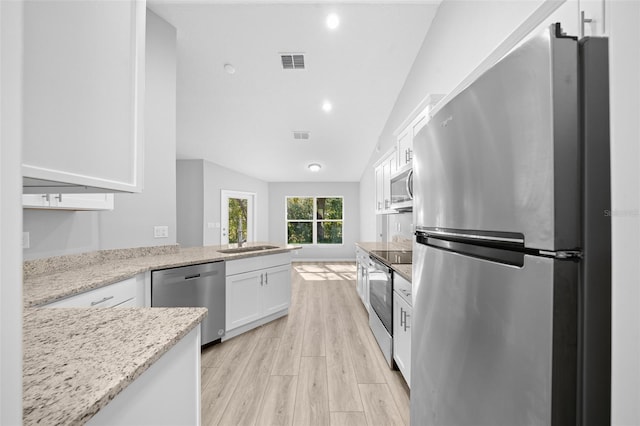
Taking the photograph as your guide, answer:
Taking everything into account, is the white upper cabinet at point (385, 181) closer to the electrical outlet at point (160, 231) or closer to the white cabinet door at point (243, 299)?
the white cabinet door at point (243, 299)

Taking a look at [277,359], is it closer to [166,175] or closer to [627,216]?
[166,175]

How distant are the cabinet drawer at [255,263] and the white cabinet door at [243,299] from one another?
5 centimetres

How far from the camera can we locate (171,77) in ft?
9.46

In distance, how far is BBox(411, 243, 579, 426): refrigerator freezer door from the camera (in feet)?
1.88

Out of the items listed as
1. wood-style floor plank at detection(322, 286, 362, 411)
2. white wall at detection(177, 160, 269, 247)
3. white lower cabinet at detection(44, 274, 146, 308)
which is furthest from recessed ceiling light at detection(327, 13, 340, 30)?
white wall at detection(177, 160, 269, 247)

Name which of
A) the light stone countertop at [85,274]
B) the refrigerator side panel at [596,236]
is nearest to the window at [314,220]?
the light stone countertop at [85,274]

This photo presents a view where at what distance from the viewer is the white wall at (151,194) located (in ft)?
6.99

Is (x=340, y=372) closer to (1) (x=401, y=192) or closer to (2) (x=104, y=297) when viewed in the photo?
(1) (x=401, y=192)

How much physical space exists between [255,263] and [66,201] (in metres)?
1.70

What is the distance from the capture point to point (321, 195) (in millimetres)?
8336

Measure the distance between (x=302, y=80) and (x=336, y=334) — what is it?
3228mm

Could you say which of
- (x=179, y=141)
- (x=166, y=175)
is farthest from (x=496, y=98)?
(x=179, y=141)

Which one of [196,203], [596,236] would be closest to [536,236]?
[596,236]

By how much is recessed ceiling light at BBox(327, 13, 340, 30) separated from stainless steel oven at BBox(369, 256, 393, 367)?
8.14ft
